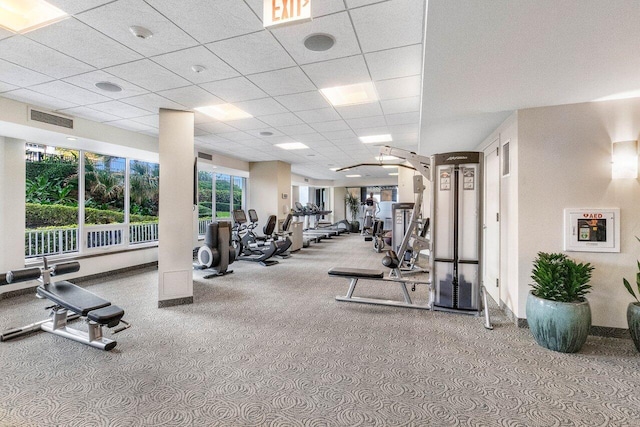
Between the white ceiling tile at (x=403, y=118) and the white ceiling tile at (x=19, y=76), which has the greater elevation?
the white ceiling tile at (x=403, y=118)

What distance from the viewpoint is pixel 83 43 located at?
8.62 feet

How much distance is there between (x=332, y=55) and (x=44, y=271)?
3848 millimetres

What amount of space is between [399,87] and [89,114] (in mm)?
4614

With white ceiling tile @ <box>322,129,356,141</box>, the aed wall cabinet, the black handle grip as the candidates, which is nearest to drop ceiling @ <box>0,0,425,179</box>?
white ceiling tile @ <box>322,129,356,141</box>

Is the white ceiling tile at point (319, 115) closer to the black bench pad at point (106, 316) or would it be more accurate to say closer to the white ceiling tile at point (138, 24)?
the white ceiling tile at point (138, 24)

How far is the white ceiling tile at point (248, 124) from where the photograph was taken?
195 inches

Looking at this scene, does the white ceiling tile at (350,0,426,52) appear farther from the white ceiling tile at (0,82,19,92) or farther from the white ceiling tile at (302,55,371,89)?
the white ceiling tile at (0,82,19,92)

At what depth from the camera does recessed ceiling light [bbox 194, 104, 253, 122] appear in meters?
4.43

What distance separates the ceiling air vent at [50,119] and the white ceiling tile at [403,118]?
4.91 m

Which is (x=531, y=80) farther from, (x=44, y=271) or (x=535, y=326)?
(x=44, y=271)

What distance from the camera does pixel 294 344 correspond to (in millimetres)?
2990

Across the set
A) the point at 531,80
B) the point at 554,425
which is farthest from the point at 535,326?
the point at 531,80

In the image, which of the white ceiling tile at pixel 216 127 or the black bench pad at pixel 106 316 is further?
the white ceiling tile at pixel 216 127

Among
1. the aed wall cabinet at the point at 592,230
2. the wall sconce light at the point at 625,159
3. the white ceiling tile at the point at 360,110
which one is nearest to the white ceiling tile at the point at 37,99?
the white ceiling tile at the point at 360,110
